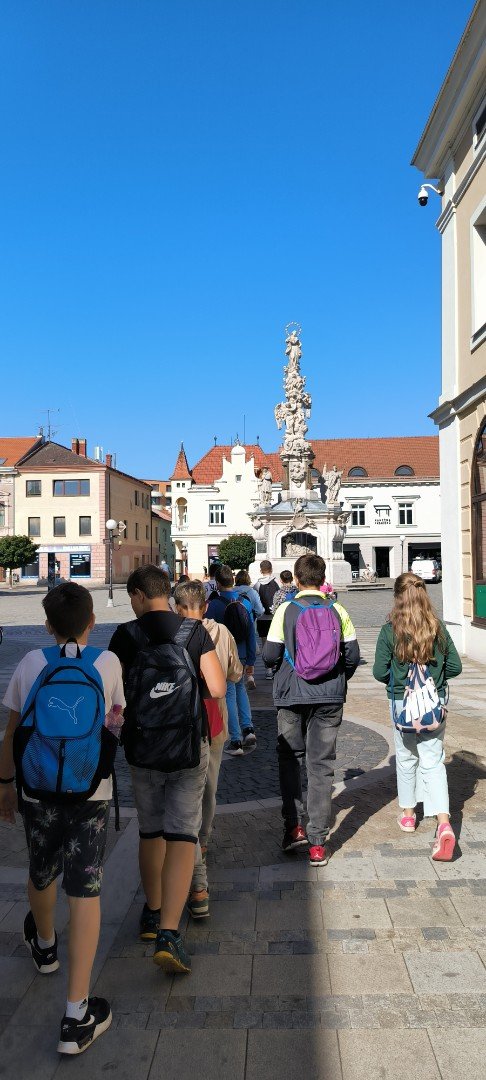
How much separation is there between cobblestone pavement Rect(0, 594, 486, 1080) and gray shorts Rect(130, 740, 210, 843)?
0.60 m

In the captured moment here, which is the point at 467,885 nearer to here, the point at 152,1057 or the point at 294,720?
the point at 294,720

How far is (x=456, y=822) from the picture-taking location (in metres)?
5.23

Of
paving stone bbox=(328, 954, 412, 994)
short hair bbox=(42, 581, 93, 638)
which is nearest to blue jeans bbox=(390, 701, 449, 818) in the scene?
paving stone bbox=(328, 954, 412, 994)

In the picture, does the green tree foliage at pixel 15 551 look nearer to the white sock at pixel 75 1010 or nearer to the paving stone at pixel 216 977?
the paving stone at pixel 216 977

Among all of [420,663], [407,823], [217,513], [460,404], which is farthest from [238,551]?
[420,663]

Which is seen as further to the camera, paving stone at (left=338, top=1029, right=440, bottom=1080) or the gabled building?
the gabled building

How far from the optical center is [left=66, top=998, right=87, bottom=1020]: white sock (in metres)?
2.90

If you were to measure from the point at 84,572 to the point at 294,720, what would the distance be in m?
52.6

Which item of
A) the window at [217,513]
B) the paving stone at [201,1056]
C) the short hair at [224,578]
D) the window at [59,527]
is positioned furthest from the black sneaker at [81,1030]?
the window at [217,513]

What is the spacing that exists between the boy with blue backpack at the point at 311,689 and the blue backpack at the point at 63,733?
6.00ft

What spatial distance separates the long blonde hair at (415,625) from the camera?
473 cm

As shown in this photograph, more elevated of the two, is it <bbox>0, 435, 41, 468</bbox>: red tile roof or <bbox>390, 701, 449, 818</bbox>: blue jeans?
<bbox>0, 435, 41, 468</bbox>: red tile roof

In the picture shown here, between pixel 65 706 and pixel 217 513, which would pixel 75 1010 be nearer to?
pixel 65 706

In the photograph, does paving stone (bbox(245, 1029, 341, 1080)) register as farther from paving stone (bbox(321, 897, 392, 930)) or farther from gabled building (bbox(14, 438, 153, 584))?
gabled building (bbox(14, 438, 153, 584))
